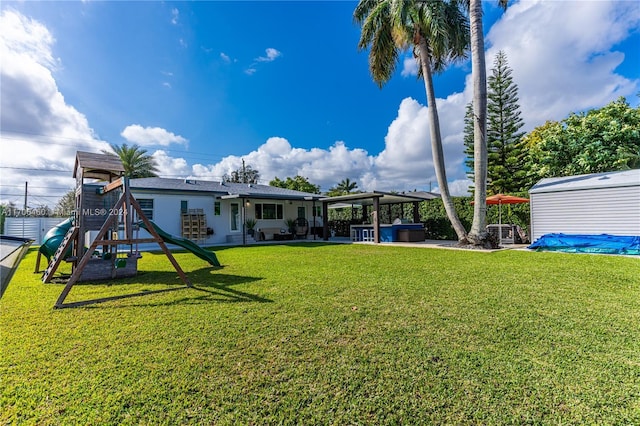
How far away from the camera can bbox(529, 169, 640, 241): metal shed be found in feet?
31.3

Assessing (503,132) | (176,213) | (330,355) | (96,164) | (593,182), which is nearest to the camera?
(330,355)

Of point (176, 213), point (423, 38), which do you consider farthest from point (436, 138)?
point (176, 213)

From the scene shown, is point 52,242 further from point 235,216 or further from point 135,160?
point 135,160

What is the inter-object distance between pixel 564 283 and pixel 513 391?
434cm

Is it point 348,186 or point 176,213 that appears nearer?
point 176,213

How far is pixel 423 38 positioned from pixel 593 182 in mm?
8681

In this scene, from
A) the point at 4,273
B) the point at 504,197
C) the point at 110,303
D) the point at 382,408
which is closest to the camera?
the point at 4,273

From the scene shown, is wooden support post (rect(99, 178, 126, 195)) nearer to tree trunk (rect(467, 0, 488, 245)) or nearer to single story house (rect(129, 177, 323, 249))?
single story house (rect(129, 177, 323, 249))

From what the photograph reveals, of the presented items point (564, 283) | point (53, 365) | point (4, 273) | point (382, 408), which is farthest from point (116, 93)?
point (564, 283)

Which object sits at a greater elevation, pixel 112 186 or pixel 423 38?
pixel 423 38

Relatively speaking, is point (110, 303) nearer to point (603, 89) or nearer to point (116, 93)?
point (116, 93)

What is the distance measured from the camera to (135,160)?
2525 cm

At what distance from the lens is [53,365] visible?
256 centimetres

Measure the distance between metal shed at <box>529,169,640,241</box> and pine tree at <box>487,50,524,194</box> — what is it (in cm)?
1119
